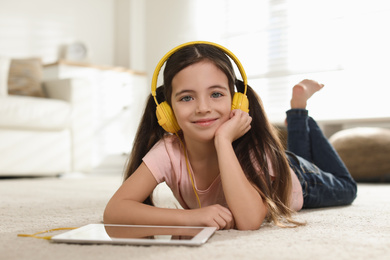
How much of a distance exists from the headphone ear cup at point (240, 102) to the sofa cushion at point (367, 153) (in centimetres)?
170

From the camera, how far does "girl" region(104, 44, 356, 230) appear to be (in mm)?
807

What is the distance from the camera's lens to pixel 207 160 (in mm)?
972

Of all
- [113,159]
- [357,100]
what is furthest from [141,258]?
[113,159]

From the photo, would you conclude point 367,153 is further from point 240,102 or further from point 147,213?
point 147,213

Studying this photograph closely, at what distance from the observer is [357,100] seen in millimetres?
3037

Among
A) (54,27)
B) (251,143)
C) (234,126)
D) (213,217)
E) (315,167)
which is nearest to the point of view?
(213,217)

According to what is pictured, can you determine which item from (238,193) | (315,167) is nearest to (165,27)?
(315,167)

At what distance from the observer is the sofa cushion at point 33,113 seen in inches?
97.3

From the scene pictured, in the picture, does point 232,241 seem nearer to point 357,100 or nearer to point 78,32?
point 357,100

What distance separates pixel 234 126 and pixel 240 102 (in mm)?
72

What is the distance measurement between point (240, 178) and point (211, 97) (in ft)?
0.62

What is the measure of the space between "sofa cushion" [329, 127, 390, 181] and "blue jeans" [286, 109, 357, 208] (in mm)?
1118

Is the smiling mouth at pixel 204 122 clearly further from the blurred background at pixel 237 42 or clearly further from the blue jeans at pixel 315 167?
the blurred background at pixel 237 42

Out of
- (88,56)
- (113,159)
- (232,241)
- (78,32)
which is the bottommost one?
(113,159)
